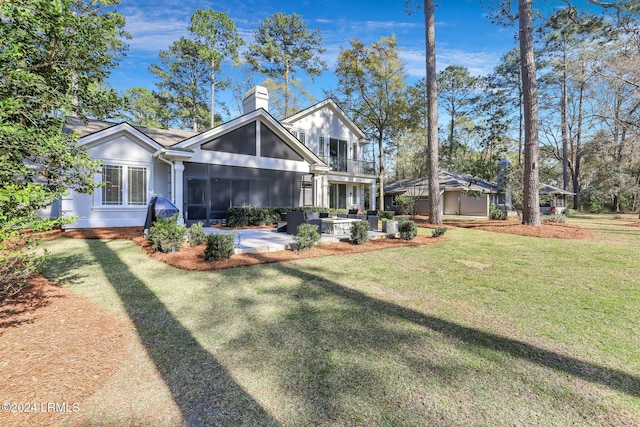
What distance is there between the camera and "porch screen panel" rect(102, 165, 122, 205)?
1248 centimetres

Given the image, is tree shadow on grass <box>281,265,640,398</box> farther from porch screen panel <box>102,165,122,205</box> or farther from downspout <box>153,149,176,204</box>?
porch screen panel <box>102,165,122,205</box>

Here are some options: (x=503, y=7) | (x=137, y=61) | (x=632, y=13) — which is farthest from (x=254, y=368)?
(x=137, y=61)

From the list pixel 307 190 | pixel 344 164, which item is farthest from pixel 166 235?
pixel 344 164

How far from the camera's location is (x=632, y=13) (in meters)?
14.6

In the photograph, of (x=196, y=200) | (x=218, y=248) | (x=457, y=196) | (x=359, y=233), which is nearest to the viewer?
(x=218, y=248)

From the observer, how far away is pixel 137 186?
13266 millimetres

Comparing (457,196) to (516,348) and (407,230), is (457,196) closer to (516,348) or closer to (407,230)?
(407,230)

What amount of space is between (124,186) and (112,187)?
44cm

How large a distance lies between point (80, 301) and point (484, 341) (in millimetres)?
5503

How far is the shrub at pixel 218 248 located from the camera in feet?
22.4

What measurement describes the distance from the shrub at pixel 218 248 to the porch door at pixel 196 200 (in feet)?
25.0

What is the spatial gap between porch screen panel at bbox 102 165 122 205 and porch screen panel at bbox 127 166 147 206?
0.37 meters

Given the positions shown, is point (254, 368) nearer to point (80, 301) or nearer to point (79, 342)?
point (79, 342)

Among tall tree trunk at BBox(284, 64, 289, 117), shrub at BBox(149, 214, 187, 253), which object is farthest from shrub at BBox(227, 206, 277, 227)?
tall tree trunk at BBox(284, 64, 289, 117)
